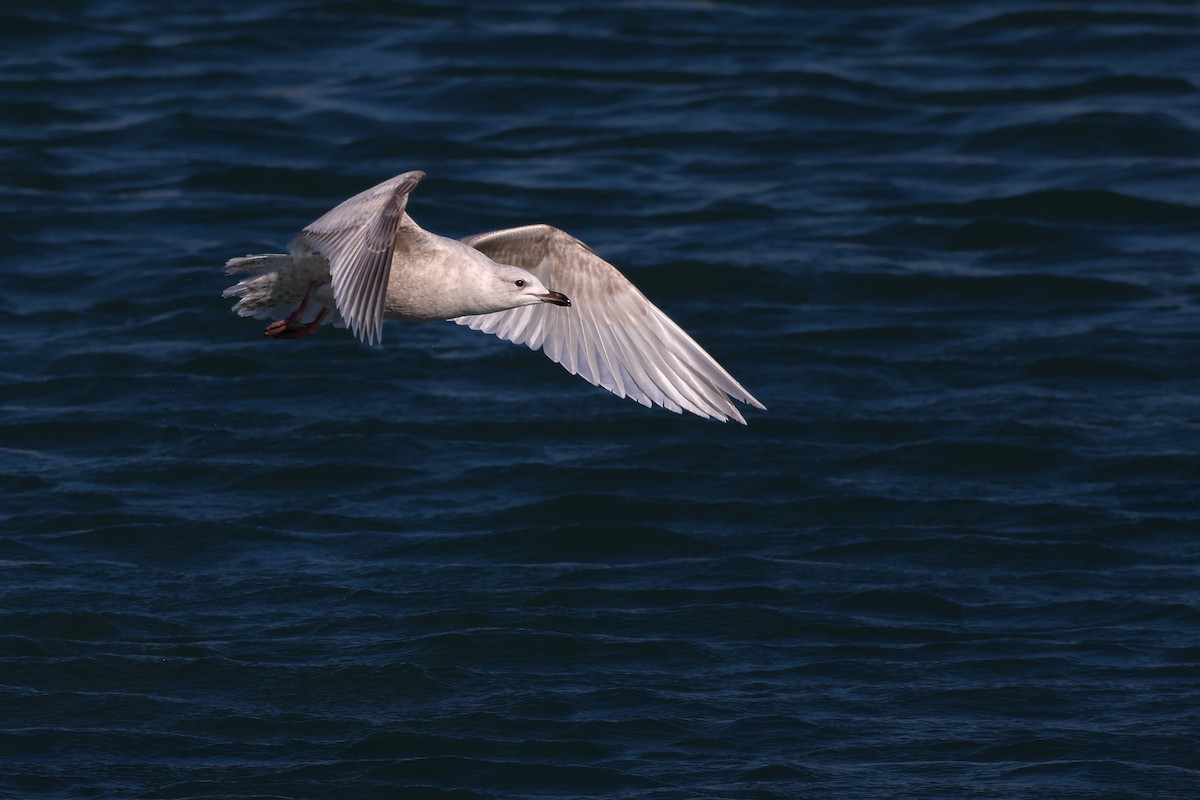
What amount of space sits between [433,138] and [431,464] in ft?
18.1

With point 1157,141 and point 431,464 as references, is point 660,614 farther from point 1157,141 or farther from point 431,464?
point 1157,141

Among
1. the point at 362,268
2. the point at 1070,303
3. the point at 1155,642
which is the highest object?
the point at 362,268

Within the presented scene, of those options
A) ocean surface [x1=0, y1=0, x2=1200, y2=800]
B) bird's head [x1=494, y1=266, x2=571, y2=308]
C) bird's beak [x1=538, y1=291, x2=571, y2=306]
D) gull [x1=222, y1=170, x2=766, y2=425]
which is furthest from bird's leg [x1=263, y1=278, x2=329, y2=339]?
ocean surface [x1=0, y1=0, x2=1200, y2=800]

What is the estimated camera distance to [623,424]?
13078 mm

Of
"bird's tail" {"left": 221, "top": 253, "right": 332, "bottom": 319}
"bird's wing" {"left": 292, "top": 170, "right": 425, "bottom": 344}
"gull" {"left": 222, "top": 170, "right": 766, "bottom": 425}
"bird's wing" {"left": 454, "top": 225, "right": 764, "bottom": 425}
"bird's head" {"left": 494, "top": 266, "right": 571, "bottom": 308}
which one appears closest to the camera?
"bird's wing" {"left": 292, "top": 170, "right": 425, "bottom": 344}

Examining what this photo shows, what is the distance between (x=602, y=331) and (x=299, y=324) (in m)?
1.67

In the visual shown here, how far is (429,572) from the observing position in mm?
11055

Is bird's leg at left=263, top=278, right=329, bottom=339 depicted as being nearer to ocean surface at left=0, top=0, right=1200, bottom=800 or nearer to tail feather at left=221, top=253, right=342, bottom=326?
tail feather at left=221, top=253, right=342, bottom=326

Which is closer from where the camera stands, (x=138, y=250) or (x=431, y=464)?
(x=431, y=464)

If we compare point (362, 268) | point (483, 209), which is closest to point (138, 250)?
point (483, 209)

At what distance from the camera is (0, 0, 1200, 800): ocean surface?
31.2 ft

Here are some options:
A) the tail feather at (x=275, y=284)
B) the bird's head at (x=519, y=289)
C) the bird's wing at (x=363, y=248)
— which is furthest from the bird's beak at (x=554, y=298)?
the tail feather at (x=275, y=284)

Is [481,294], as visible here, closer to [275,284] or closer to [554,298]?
[554,298]

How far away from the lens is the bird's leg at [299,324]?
9.15 m
